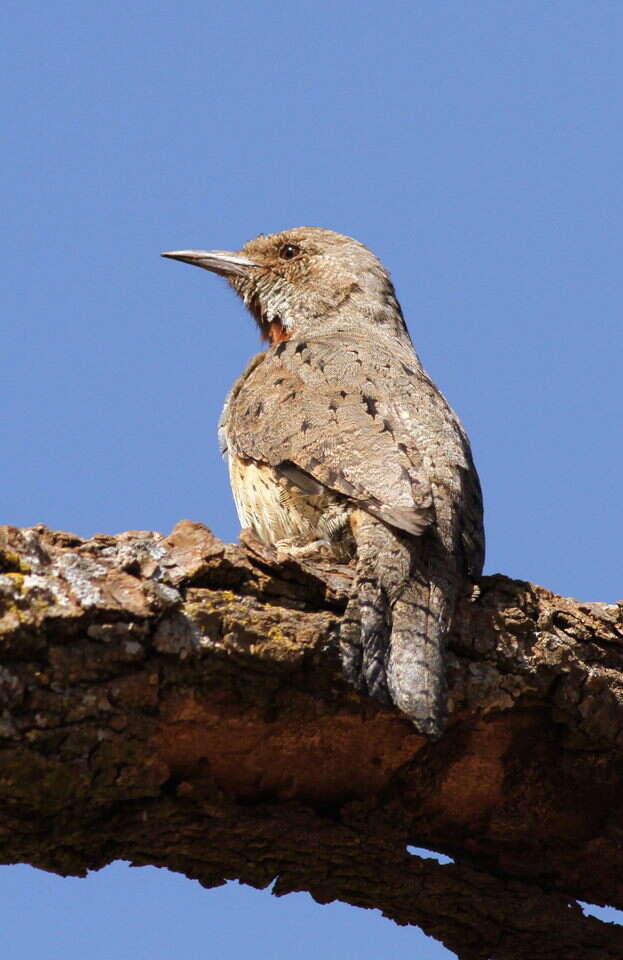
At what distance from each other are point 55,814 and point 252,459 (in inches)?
114

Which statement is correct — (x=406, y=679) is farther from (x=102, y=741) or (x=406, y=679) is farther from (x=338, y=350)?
(x=338, y=350)

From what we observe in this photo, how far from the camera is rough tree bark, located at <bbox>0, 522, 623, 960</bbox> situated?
18.1 feet

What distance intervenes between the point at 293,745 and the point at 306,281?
5.18 m

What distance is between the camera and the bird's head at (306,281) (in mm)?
10148

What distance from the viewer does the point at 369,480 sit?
7043 millimetres

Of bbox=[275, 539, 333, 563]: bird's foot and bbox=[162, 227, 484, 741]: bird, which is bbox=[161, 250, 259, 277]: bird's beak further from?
bbox=[275, 539, 333, 563]: bird's foot

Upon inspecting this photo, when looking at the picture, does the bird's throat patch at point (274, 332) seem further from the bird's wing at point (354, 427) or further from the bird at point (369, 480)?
the bird's wing at point (354, 427)

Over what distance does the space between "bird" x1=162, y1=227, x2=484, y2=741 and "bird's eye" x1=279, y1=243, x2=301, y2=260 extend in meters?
0.71

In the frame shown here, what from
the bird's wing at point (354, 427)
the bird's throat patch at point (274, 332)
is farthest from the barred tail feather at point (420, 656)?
the bird's throat patch at point (274, 332)

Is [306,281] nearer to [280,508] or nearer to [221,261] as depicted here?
[221,261]

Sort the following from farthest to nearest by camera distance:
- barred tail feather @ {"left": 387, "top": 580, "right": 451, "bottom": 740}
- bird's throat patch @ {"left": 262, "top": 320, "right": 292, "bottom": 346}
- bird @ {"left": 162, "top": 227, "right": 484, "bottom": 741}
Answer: bird's throat patch @ {"left": 262, "top": 320, "right": 292, "bottom": 346}
bird @ {"left": 162, "top": 227, "right": 484, "bottom": 741}
barred tail feather @ {"left": 387, "top": 580, "right": 451, "bottom": 740}

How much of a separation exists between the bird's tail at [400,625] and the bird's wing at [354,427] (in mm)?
170

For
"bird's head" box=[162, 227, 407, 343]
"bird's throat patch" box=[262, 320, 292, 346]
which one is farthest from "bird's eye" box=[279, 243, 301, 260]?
"bird's throat patch" box=[262, 320, 292, 346]

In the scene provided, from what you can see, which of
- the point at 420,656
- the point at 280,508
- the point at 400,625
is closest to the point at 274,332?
the point at 280,508
